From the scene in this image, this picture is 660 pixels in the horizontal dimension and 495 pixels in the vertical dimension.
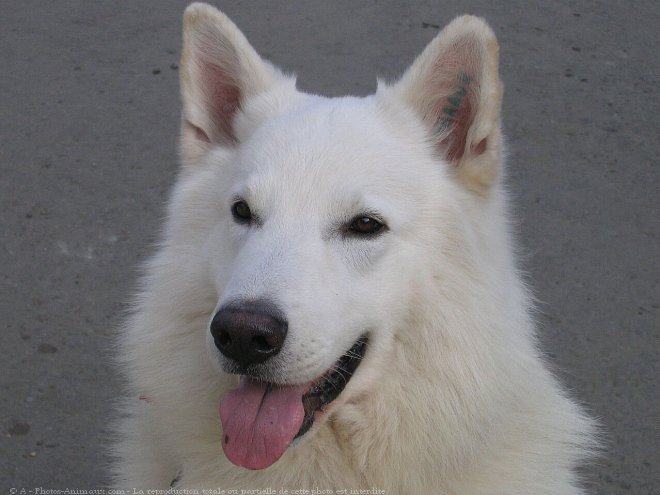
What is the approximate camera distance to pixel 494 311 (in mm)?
2801

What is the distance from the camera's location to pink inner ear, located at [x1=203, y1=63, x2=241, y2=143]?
10.5ft

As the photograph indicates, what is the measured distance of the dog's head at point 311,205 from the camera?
97.0 inches

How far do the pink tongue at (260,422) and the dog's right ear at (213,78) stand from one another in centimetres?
102

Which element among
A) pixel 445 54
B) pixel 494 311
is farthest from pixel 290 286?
pixel 445 54

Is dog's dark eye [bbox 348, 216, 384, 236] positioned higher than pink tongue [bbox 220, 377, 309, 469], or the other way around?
dog's dark eye [bbox 348, 216, 384, 236]

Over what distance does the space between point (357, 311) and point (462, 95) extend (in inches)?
34.2

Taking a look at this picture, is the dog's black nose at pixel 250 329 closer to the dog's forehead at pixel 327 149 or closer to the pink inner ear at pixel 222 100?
the dog's forehead at pixel 327 149

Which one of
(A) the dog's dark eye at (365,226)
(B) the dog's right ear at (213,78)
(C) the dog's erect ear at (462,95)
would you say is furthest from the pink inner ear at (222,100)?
(A) the dog's dark eye at (365,226)

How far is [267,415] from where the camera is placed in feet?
8.35

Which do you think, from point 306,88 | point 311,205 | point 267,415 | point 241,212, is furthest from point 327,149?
point 306,88

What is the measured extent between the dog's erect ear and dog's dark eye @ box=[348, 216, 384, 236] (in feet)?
1.30

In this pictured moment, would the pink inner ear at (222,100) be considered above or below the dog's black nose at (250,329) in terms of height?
above

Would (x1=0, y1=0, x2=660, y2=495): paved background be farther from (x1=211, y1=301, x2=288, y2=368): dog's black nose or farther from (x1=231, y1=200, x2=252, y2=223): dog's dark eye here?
(x1=211, y1=301, x2=288, y2=368): dog's black nose

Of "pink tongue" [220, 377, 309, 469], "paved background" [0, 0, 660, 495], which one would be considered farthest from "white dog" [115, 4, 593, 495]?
"paved background" [0, 0, 660, 495]
